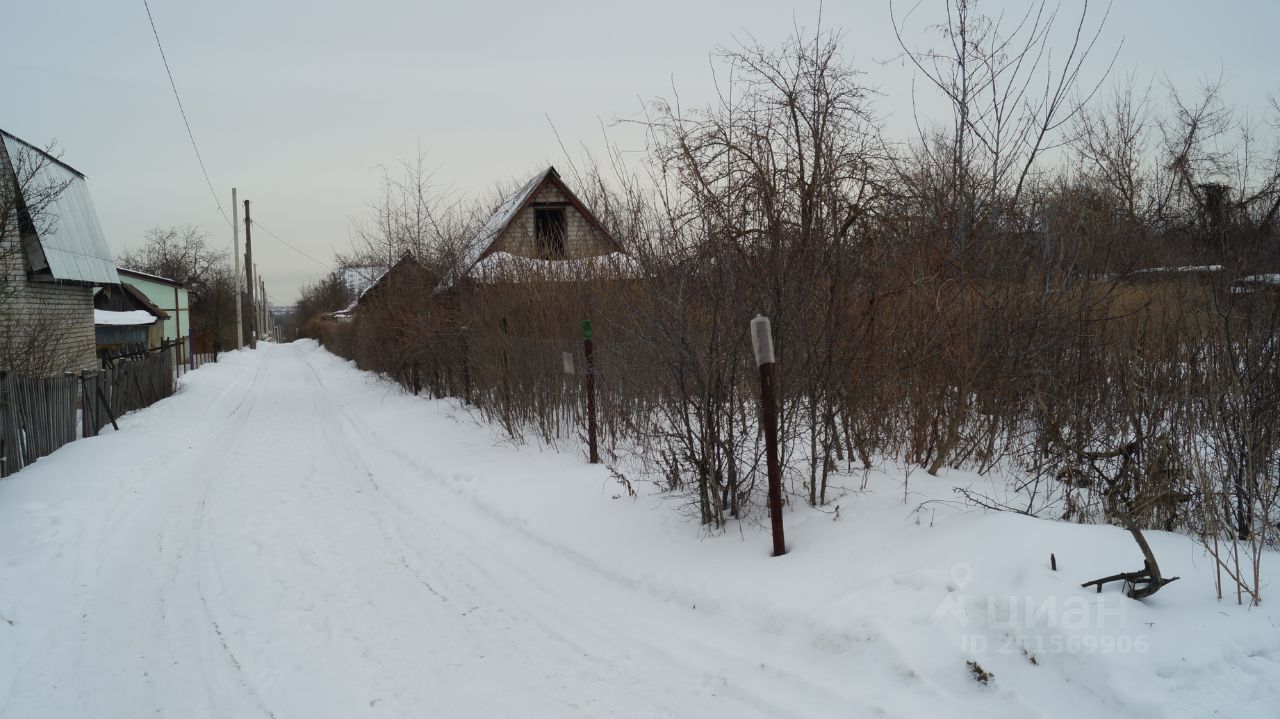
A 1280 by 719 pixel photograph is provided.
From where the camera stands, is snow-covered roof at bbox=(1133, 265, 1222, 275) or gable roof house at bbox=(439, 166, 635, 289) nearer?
snow-covered roof at bbox=(1133, 265, 1222, 275)

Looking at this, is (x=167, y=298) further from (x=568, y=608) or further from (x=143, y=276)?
(x=568, y=608)

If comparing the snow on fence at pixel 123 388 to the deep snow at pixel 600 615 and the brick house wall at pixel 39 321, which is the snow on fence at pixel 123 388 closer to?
the brick house wall at pixel 39 321

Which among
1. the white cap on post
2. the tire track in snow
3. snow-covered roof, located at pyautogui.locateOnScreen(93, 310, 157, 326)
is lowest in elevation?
the tire track in snow

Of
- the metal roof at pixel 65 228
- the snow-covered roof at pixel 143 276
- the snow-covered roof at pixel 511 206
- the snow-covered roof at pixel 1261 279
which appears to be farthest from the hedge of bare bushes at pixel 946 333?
the snow-covered roof at pixel 143 276

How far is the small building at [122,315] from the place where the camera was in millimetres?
29469

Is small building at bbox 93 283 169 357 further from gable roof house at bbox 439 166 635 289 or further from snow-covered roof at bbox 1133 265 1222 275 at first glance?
snow-covered roof at bbox 1133 265 1222 275

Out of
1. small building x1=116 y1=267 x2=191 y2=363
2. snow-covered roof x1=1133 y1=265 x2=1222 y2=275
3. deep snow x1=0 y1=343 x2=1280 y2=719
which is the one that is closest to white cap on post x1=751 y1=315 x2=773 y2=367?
deep snow x1=0 y1=343 x2=1280 y2=719

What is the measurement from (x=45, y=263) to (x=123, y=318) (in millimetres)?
14515

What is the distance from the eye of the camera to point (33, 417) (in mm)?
9898

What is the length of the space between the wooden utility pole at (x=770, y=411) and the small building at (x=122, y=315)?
3130 centimetres

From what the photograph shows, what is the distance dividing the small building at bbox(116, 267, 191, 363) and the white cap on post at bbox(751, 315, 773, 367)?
3799 cm

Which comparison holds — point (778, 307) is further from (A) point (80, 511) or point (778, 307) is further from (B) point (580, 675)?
(A) point (80, 511)

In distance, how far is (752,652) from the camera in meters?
3.99

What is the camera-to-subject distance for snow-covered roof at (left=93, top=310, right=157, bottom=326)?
1121 inches
